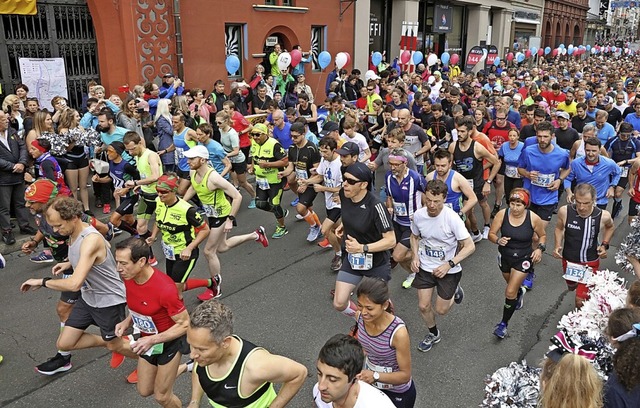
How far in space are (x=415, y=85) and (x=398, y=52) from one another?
358 inches

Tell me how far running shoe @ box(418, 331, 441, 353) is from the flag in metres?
10.6

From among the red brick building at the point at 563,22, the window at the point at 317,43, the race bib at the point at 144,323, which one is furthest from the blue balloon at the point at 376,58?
the red brick building at the point at 563,22

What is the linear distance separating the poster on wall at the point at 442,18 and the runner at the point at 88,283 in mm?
26366

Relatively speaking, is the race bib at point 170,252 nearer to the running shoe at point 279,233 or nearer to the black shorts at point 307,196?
the black shorts at point 307,196

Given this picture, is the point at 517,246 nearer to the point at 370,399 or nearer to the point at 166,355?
the point at 370,399

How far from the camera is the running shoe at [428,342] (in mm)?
5359

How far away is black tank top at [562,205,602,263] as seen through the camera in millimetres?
5492

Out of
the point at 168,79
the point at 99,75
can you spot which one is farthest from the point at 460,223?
the point at 99,75

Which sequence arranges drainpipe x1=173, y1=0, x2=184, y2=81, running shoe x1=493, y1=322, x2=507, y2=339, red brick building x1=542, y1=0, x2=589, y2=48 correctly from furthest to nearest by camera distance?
red brick building x1=542, y1=0, x2=589, y2=48
drainpipe x1=173, y1=0, x2=184, y2=81
running shoe x1=493, y1=322, x2=507, y2=339

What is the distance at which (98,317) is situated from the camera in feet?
15.0

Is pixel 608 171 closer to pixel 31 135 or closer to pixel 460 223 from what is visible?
pixel 460 223

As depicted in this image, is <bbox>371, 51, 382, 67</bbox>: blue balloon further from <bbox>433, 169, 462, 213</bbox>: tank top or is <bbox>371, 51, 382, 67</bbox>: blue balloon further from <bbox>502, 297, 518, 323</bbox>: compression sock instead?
<bbox>502, 297, 518, 323</bbox>: compression sock

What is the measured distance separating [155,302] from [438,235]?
2650 millimetres

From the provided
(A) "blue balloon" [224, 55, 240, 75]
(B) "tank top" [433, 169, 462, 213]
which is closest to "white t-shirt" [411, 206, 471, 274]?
(B) "tank top" [433, 169, 462, 213]
